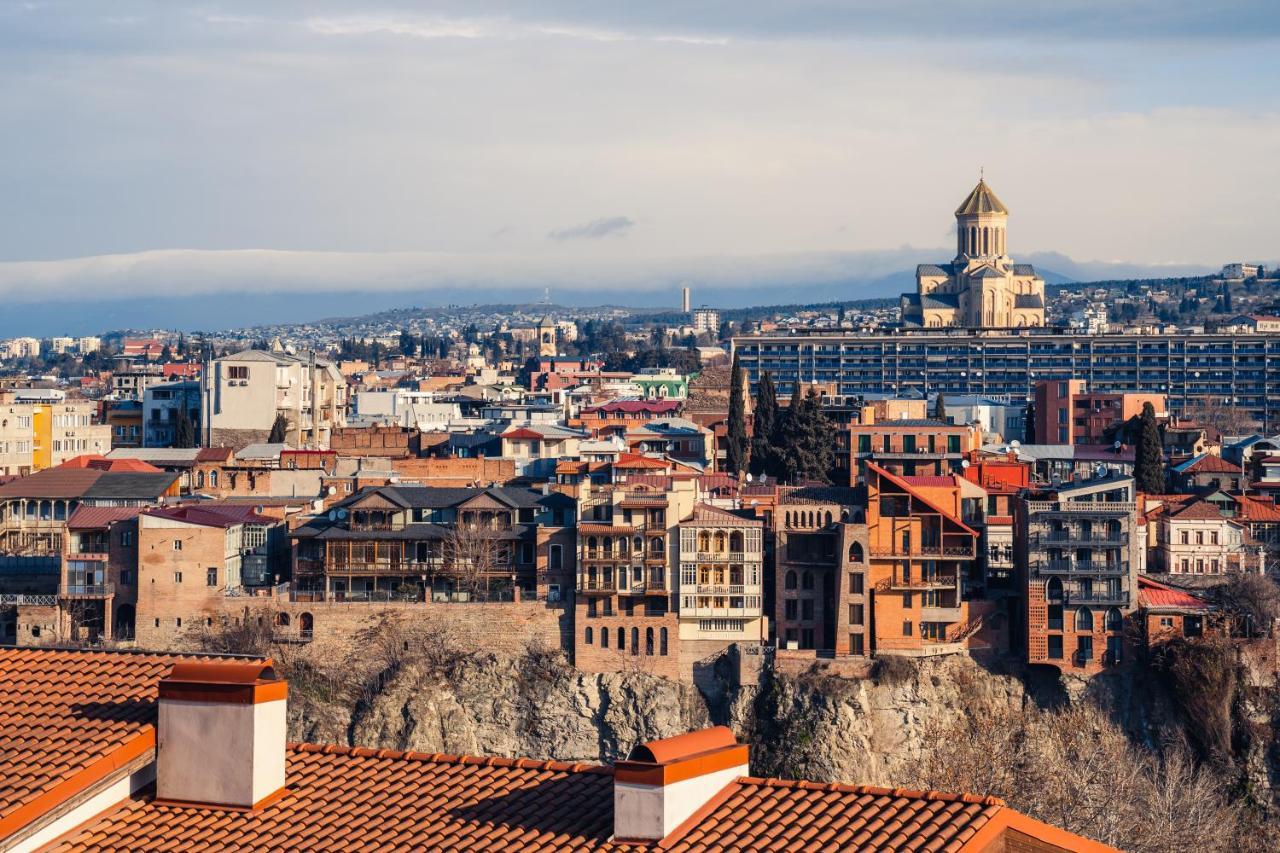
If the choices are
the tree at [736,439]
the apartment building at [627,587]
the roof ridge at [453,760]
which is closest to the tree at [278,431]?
the tree at [736,439]

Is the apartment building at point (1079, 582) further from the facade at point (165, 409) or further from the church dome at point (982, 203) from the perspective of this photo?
the church dome at point (982, 203)

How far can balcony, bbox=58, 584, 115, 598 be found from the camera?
51812mm

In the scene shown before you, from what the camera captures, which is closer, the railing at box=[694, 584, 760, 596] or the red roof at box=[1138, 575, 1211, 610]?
the red roof at box=[1138, 575, 1211, 610]

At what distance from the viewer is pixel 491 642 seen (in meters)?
51.8

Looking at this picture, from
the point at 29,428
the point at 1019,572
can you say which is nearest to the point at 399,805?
the point at 1019,572

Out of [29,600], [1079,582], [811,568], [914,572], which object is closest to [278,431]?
[29,600]

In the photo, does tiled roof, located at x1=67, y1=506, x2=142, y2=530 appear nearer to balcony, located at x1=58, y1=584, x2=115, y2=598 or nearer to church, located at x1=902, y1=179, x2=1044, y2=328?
balcony, located at x1=58, y1=584, x2=115, y2=598

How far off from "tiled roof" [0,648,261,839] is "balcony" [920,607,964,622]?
4078 centimetres

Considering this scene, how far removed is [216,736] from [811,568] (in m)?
41.8

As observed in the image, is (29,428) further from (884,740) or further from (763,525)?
(884,740)

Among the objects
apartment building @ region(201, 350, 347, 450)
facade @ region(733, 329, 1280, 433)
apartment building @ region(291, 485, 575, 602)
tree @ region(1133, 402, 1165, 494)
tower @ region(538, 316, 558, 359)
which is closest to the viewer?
apartment building @ region(291, 485, 575, 602)

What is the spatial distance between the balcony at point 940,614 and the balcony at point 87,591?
22.7m

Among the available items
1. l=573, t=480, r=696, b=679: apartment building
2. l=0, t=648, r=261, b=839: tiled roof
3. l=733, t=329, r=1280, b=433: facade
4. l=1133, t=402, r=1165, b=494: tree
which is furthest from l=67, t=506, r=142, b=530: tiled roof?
l=733, t=329, r=1280, b=433: facade

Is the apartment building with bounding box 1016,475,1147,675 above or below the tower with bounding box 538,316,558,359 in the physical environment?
below
